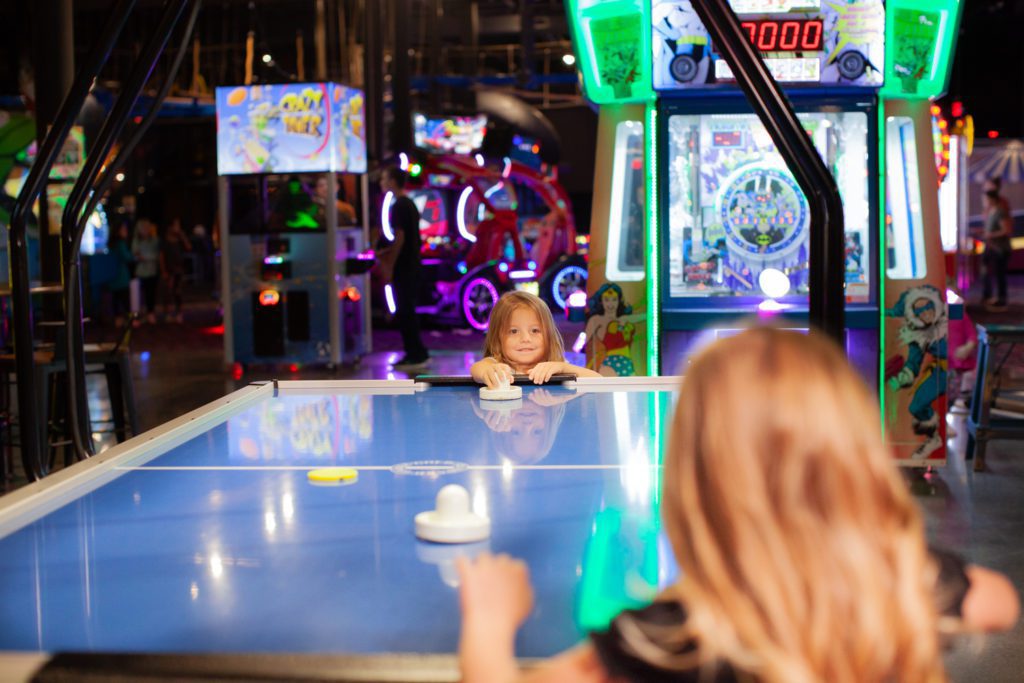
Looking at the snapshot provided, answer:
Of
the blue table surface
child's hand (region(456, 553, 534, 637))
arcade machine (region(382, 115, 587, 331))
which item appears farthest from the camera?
arcade machine (region(382, 115, 587, 331))

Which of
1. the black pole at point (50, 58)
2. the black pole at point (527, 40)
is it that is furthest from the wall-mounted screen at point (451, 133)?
the black pole at point (50, 58)

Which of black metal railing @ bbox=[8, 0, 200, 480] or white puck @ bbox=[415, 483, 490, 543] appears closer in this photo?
white puck @ bbox=[415, 483, 490, 543]

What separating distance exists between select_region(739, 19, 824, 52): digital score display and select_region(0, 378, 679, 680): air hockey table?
2931 millimetres

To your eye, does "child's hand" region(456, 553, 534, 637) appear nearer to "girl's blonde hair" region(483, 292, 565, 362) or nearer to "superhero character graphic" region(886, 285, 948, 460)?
"girl's blonde hair" region(483, 292, 565, 362)

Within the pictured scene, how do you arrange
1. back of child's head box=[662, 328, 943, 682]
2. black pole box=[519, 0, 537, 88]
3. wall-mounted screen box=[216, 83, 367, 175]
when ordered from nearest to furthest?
back of child's head box=[662, 328, 943, 682] < wall-mounted screen box=[216, 83, 367, 175] < black pole box=[519, 0, 537, 88]

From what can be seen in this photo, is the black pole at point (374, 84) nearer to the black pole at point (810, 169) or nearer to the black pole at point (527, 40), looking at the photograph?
the black pole at point (527, 40)

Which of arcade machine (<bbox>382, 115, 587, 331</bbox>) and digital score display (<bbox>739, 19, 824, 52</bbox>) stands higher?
digital score display (<bbox>739, 19, 824, 52</bbox>)

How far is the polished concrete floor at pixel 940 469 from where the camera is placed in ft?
11.9

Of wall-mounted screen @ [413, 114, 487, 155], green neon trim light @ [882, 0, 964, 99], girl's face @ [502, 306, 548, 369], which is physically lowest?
girl's face @ [502, 306, 548, 369]

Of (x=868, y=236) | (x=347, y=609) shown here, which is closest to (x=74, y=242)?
(x=347, y=609)

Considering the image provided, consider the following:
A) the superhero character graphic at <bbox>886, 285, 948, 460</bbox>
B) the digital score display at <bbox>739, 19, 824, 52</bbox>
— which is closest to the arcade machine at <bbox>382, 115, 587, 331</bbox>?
the digital score display at <bbox>739, 19, 824, 52</bbox>

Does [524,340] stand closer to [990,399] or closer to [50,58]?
[990,399]

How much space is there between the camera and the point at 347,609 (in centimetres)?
146

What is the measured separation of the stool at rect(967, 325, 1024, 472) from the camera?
5.82 metres
